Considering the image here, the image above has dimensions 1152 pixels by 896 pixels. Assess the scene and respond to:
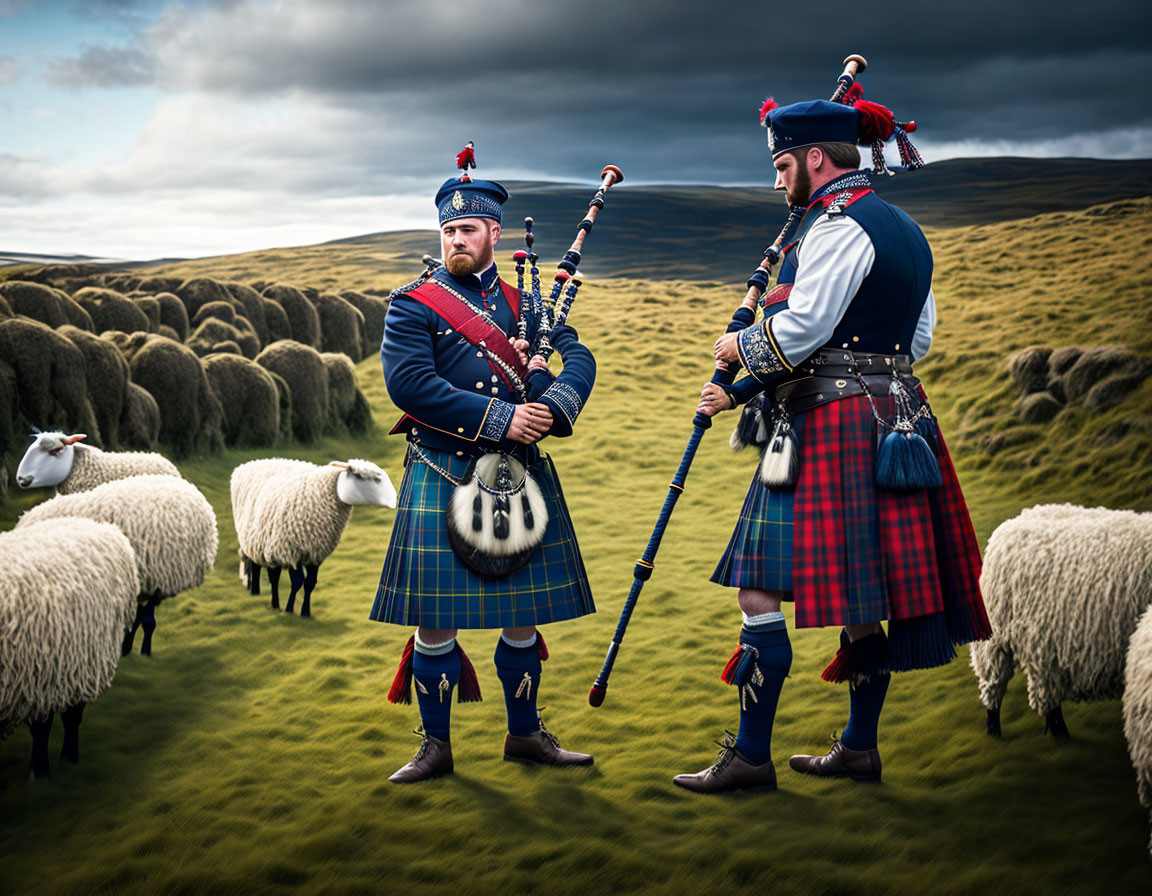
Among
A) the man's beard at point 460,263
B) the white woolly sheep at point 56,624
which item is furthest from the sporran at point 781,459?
the white woolly sheep at point 56,624

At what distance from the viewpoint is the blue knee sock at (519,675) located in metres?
3.66

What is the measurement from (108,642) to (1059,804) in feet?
12.8

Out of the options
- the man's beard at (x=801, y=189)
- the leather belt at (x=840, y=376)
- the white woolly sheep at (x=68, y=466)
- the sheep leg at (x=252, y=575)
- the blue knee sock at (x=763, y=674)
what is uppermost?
the man's beard at (x=801, y=189)

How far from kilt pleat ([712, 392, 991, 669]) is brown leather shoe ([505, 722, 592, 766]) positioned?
111cm

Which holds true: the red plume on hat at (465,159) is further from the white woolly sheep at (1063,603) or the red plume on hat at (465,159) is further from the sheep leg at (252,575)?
the sheep leg at (252,575)

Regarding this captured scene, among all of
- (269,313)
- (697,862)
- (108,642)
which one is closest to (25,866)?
(108,642)

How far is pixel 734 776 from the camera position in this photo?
3391mm

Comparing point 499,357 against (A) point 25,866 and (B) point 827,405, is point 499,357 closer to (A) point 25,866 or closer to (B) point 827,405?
(B) point 827,405

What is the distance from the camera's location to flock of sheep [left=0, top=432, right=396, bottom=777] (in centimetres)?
371

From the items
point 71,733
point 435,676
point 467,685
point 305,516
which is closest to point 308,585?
point 305,516

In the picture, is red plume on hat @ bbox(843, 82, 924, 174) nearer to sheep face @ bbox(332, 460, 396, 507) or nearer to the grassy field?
the grassy field

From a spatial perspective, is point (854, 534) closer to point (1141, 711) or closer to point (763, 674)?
point (763, 674)

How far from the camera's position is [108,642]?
4066mm

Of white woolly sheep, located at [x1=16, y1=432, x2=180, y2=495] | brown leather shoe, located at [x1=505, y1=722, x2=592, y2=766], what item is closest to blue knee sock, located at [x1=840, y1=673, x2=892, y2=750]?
brown leather shoe, located at [x1=505, y1=722, x2=592, y2=766]
